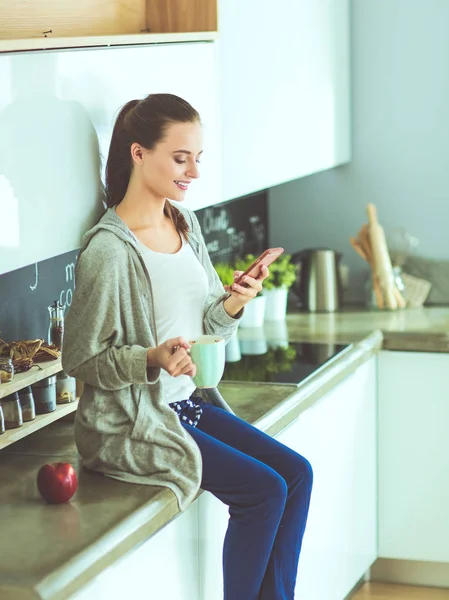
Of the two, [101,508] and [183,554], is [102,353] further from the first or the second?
[183,554]

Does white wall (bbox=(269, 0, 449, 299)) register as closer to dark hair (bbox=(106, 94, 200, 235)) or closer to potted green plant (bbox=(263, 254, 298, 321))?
potted green plant (bbox=(263, 254, 298, 321))

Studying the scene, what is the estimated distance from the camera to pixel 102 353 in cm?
184

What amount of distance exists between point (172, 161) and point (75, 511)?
649mm

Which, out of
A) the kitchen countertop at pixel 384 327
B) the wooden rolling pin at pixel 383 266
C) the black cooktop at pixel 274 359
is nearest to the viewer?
the black cooktop at pixel 274 359

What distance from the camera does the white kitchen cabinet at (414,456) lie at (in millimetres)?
3238

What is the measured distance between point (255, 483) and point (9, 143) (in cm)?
77

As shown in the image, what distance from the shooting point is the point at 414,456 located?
3.29m

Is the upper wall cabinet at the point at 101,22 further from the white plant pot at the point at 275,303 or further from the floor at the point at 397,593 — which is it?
the floor at the point at 397,593

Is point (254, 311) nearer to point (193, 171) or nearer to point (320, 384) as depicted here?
point (320, 384)

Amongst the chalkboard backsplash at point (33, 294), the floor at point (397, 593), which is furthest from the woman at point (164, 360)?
the floor at point (397, 593)

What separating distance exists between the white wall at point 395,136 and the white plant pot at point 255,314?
57cm

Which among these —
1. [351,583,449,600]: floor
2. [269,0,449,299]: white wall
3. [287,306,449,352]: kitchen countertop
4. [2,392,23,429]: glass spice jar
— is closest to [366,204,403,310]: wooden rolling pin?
[287,306,449,352]: kitchen countertop

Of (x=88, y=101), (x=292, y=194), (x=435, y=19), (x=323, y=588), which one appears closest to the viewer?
(x=88, y=101)

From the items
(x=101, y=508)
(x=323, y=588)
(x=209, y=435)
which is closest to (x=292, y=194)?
(x=323, y=588)
